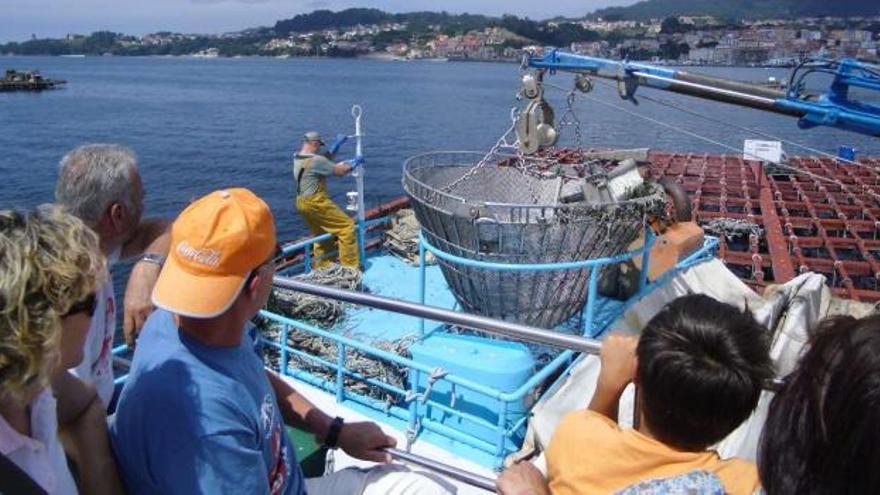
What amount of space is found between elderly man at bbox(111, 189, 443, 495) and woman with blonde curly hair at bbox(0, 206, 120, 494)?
19 centimetres

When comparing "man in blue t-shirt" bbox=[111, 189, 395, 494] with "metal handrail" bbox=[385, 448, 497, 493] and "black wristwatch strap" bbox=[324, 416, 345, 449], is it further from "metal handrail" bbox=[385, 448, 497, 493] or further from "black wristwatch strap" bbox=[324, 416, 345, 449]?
"metal handrail" bbox=[385, 448, 497, 493]

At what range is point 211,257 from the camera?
188cm

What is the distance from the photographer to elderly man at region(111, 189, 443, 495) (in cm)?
175

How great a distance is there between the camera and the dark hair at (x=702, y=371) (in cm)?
165

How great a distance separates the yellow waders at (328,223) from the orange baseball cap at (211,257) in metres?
6.75

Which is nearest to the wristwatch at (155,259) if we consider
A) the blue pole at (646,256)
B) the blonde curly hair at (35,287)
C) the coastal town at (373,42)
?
the blonde curly hair at (35,287)

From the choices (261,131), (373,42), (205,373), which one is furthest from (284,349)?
(373,42)

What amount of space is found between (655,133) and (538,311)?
34.6 meters

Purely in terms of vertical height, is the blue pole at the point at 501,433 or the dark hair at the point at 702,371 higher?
the dark hair at the point at 702,371

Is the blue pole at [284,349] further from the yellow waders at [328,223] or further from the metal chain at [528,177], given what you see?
the yellow waders at [328,223]

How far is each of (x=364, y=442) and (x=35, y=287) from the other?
60.5 inches

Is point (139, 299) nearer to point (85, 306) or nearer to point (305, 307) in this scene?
point (85, 306)

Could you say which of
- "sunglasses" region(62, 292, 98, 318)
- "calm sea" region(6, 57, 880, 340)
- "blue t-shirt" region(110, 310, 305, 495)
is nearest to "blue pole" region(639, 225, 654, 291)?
"blue t-shirt" region(110, 310, 305, 495)

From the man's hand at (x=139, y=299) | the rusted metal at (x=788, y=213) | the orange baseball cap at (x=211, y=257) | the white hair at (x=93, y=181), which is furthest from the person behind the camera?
the rusted metal at (x=788, y=213)
